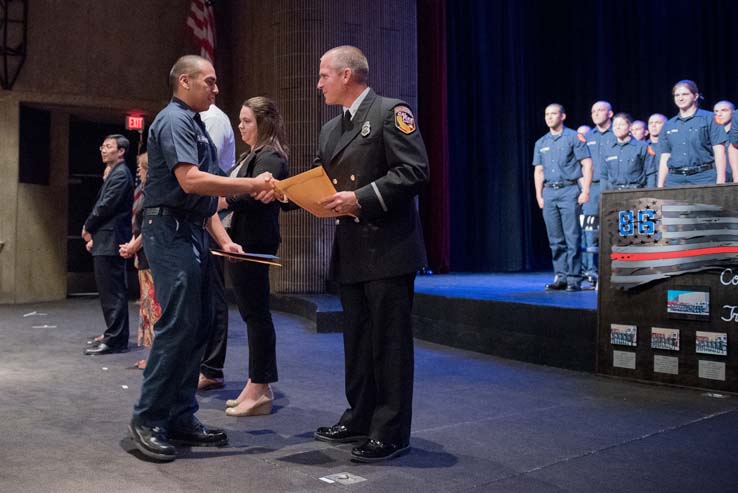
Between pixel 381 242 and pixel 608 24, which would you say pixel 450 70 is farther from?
pixel 381 242

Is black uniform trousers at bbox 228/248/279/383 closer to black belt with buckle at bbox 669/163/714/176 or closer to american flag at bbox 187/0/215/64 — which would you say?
black belt with buckle at bbox 669/163/714/176

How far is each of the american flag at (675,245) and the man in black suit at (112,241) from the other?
3341 millimetres

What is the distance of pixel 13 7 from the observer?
28.6ft

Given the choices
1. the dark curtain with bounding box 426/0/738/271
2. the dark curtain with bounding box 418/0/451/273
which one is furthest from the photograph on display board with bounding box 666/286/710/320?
the dark curtain with bounding box 426/0/738/271

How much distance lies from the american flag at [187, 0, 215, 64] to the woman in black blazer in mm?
6063

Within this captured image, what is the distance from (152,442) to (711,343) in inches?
116

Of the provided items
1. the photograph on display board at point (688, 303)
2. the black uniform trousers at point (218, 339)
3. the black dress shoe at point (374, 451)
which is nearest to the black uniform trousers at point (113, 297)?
the black uniform trousers at point (218, 339)

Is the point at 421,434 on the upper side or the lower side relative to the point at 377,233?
lower

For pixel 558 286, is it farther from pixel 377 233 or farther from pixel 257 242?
pixel 377 233

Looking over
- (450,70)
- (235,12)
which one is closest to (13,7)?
(235,12)

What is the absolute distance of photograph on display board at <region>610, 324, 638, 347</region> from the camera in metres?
4.45

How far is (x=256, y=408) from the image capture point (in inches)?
141

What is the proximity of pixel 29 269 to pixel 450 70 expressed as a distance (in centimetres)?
599

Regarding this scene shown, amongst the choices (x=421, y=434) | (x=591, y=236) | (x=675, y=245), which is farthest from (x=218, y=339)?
(x=591, y=236)
